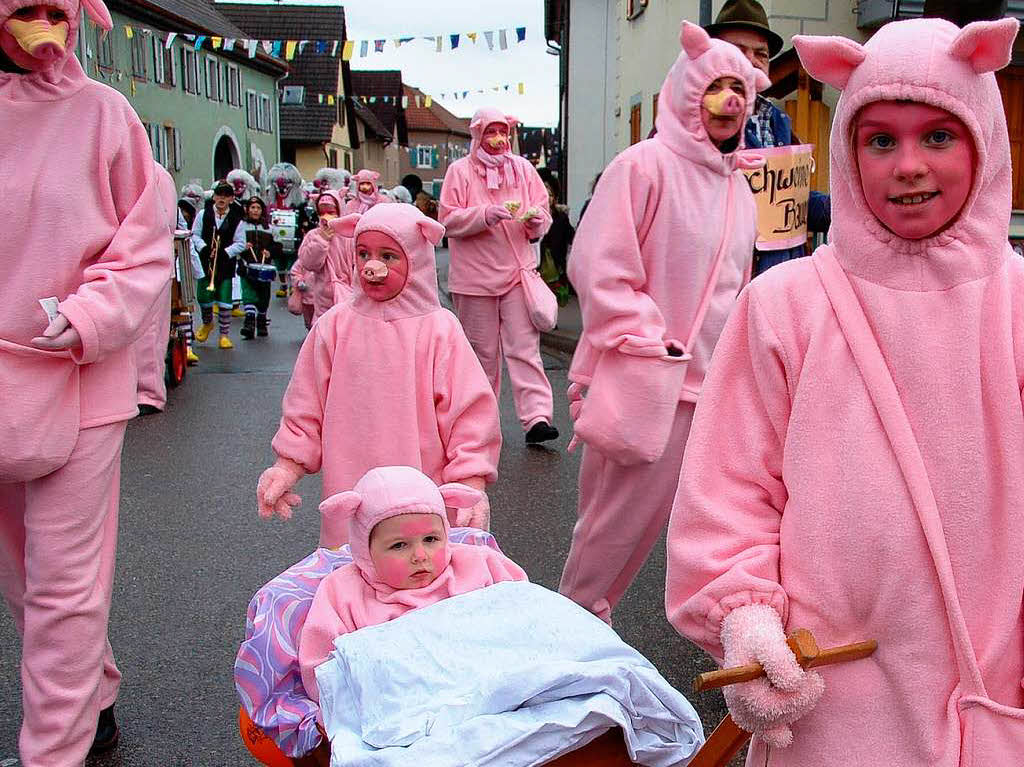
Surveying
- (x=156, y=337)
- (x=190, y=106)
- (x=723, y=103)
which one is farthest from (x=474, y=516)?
(x=190, y=106)

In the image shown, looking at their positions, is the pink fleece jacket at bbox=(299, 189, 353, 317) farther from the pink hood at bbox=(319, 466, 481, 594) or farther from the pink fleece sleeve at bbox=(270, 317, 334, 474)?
the pink hood at bbox=(319, 466, 481, 594)

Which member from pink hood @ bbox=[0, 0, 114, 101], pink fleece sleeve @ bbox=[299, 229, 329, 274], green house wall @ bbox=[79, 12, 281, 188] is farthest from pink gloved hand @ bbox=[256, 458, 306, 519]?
green house wall @ bbox=[79, 12, 281, 188]

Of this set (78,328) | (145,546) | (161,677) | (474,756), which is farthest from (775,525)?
(145,546)

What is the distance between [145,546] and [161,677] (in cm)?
169

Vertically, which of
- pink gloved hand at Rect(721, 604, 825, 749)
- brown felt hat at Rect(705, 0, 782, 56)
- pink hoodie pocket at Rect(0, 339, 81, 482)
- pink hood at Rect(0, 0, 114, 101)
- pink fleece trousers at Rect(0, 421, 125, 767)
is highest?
brown felt hat at Rect(705, 0, 782, 56)

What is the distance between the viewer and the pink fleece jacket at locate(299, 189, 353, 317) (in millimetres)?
11172

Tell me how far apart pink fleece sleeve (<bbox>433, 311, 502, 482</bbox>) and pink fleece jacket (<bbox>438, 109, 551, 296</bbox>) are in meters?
4.16

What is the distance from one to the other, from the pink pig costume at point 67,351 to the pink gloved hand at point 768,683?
190 centimetres

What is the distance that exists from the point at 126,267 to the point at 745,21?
254cm

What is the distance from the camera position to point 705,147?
384cm

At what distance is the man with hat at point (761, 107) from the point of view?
4.33 m

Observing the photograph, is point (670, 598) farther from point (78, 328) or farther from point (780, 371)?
point (78, 328)

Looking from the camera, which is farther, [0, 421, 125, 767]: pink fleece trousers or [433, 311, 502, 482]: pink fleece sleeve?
A: [433, 311, 502, 482]: pink fleece sleeve

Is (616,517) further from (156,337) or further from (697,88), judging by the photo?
(156,337)
